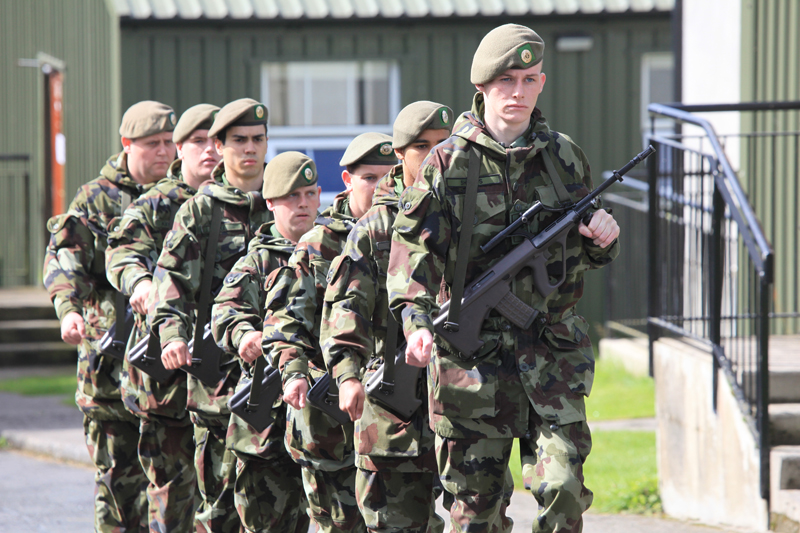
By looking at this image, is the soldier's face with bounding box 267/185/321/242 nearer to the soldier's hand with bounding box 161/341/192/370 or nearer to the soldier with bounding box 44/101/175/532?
the soldier's hand with bounding box 161/341/192/370

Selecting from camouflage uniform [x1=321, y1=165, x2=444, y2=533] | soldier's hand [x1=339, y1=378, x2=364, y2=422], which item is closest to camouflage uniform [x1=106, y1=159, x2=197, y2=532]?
camouflage uniform [x1=321, y1=165, x2=444, y2=533]

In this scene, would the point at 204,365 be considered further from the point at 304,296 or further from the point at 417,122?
the point at 417,122

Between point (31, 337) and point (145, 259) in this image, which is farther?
point (31, 337)

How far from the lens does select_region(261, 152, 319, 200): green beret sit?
455 cm

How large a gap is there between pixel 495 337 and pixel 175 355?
62.6 inches

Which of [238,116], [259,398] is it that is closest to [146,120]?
[238,116]

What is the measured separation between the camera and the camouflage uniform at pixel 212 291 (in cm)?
479

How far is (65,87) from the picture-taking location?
1540cm

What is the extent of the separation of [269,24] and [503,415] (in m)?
9.59

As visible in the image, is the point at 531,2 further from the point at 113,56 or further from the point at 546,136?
the point at 546,136

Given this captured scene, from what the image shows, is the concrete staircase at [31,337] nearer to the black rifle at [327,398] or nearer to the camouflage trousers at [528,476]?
the black rifle at [327,398]

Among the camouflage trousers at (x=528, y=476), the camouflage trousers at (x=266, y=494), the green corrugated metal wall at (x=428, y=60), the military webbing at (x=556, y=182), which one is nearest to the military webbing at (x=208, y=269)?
the camouflage trousers at (x=266, y=494)

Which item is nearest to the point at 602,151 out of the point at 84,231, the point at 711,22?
the point at 711,22

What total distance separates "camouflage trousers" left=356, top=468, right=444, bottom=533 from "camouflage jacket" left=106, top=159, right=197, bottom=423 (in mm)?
1376
